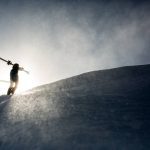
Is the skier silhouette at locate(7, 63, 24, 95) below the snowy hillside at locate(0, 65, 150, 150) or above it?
above

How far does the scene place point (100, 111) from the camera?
589cm

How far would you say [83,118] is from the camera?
5.57m

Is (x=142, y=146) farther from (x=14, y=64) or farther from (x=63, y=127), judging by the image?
(x=14, y=64)

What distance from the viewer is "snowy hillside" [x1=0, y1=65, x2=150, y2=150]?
181 inches

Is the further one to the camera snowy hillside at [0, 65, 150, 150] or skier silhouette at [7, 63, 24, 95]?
skier silhouette at [7, 63, 24, 95]

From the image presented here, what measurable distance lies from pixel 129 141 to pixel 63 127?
4.49 ft

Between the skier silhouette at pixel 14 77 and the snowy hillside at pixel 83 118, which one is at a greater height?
the skier silhouette at pixel 14 77

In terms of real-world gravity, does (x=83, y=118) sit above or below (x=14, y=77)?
below

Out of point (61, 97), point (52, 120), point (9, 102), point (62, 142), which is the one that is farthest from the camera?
point (9, 102)

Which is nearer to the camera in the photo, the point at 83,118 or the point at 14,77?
the point at 83,118

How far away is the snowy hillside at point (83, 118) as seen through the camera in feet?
15.1

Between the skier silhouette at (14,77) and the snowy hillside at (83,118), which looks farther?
the skier silhouette at (14,77)

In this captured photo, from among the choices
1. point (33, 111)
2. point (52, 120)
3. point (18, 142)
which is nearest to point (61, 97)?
point (33, 111)

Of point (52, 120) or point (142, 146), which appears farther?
point (52, 120)
